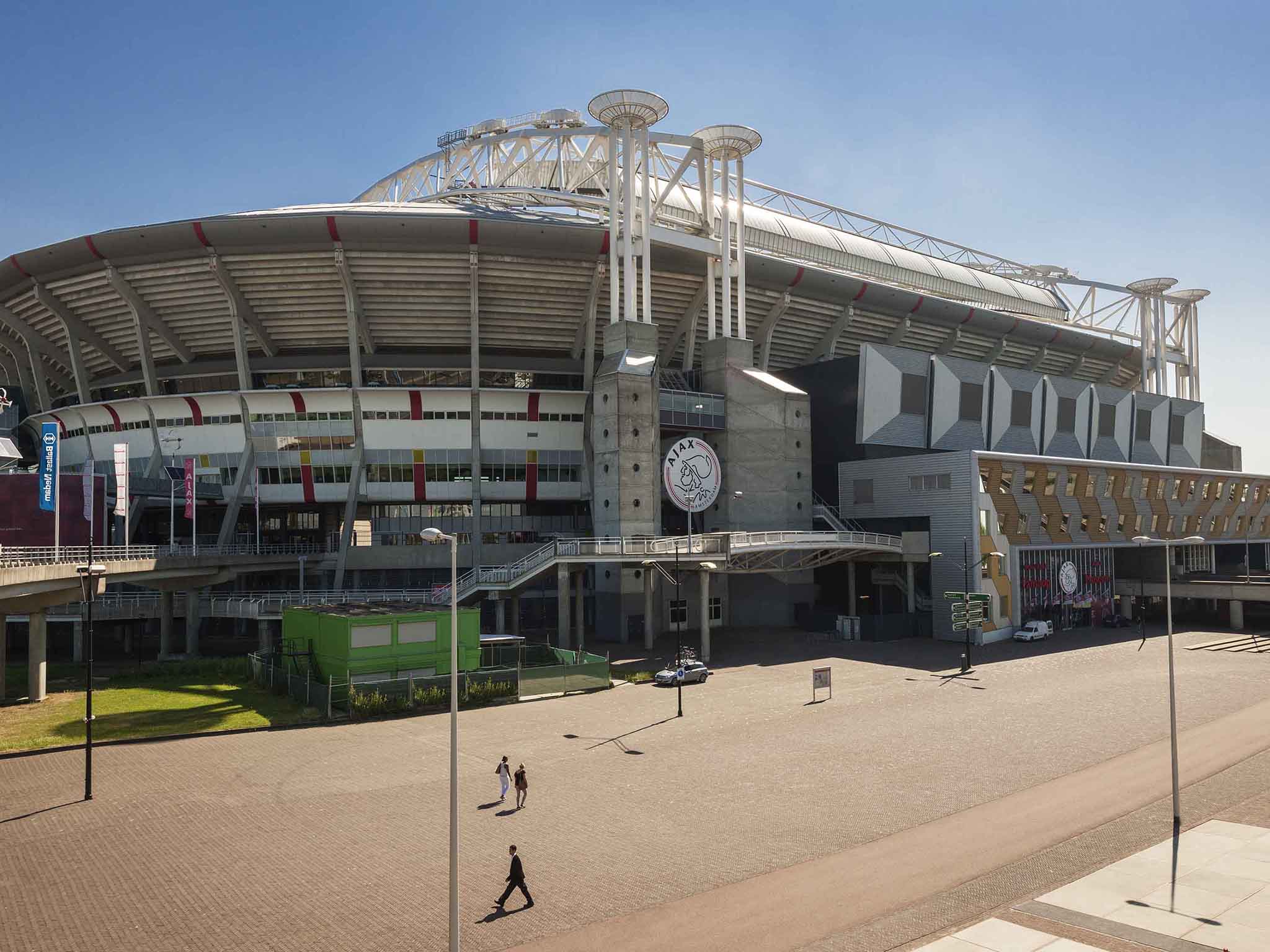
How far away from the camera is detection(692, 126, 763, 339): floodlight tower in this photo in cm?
6094

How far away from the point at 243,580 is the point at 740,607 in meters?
36.8

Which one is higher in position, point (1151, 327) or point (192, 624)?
point (1151, 327)

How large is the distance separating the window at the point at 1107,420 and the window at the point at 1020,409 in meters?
11.3

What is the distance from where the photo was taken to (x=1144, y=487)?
69250 millimetres

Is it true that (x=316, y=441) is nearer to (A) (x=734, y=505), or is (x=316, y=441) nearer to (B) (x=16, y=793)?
(A) (x=734, y=505)

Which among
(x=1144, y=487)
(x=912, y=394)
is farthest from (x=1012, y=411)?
(x=912, y=394)

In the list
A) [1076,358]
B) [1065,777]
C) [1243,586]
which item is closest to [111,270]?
[1065,777]

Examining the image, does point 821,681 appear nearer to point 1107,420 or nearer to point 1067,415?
point 1067,415

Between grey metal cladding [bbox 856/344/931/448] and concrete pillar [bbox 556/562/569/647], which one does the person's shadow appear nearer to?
concrete pillar [bbox 556/562/569/647]

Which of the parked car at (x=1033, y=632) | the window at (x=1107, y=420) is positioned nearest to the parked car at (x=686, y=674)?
the parked car at (x=1033, y=632)

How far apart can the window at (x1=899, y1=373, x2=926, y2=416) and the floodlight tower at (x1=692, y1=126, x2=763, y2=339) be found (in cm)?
1216

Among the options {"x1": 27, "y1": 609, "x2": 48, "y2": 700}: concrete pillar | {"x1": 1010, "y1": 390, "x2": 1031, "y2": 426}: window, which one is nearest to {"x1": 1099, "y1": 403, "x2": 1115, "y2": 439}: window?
{"x1": 1010, "y1": 390, "x2": 1031, "y2": 426}: window

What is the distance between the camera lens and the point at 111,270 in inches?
2291

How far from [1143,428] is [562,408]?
56230 millimetres
